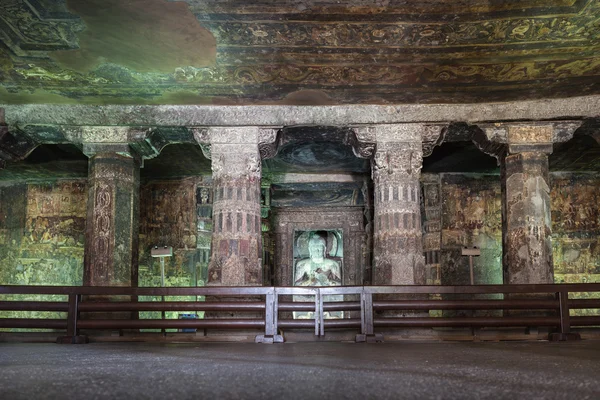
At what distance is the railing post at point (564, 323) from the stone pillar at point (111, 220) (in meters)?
5.71

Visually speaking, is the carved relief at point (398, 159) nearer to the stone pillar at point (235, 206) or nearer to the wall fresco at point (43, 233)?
the stone pillar at point (235, 206)

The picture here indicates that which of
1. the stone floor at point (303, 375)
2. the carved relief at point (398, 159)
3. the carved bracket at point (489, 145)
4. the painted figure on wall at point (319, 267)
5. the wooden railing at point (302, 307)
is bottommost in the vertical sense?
the stone floor at point (303, 375)

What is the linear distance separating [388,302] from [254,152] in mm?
3184

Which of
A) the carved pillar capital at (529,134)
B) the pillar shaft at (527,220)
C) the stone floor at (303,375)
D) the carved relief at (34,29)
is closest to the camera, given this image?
the stone floor at (303,375)

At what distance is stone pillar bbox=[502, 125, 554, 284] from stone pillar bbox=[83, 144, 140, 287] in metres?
5.48

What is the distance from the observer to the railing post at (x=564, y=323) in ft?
21.5

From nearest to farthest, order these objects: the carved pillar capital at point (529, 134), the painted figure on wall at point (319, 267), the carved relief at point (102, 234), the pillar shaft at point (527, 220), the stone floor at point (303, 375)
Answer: the stone floor at point (303, 375) < the pillar shaft at point (527, 220) < the carved relief at point (102, 234) < the carved pillar capital at point (529, 134) < the painted figure on wall at point (319, 267)

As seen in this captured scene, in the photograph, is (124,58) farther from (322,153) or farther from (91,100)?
(322,153)

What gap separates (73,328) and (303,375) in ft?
13.5

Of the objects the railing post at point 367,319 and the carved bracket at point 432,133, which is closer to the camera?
the railing post at point 367,319

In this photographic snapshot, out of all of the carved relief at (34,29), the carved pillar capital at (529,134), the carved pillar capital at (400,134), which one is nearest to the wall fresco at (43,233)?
the carved relief at (34,29)

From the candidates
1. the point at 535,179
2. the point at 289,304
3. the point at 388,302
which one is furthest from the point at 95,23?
the point at 535,179

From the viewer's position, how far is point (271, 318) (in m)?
6.36

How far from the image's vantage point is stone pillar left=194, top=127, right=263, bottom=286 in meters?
8.42
